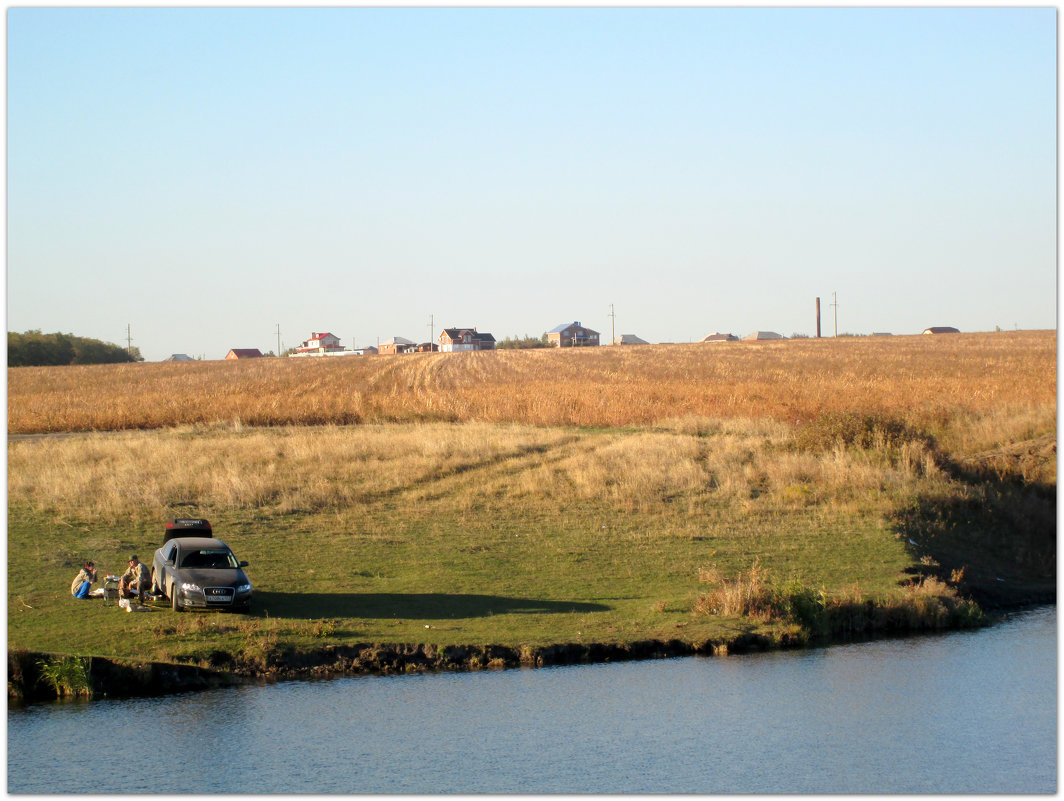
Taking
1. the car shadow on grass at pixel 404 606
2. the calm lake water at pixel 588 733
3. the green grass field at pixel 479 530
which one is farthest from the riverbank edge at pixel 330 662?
the car shadow on grass at pixel 404 606

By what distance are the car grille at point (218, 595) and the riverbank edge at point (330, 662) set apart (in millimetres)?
1433

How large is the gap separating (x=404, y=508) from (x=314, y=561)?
5.76 meters

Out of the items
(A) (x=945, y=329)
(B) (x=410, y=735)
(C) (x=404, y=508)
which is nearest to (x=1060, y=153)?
(B) (x=410, y=735)

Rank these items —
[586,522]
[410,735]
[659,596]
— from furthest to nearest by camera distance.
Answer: [586,522] → [659,596] → [410,735]

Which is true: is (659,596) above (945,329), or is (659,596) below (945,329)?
below

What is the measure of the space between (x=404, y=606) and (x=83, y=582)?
649 cm

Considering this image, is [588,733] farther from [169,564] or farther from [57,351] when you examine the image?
[57,351]

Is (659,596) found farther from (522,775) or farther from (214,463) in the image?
(214,463)

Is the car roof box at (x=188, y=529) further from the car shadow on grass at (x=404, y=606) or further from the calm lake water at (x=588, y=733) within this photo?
the calm lake water at (x=588, y=733)

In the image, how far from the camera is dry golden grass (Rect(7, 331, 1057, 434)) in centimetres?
4762

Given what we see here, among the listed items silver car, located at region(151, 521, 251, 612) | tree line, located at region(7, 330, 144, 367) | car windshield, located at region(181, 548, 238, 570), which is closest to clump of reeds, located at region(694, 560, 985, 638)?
silver car, located at region(151, 521, 251, 612)

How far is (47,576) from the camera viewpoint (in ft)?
73.9

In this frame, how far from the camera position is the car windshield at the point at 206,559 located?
20031mm

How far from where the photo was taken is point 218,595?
64.0 ft
